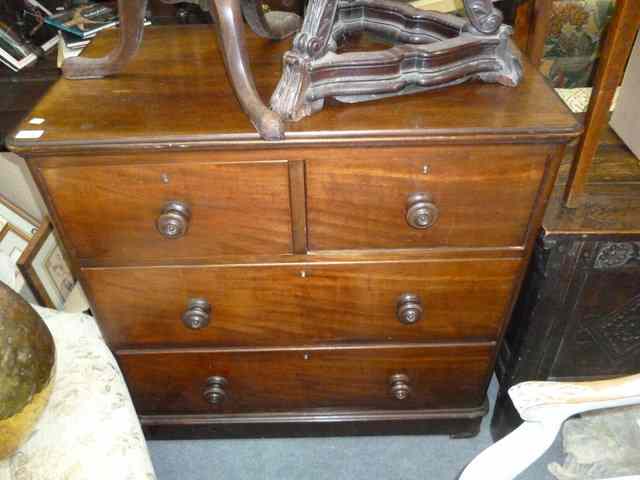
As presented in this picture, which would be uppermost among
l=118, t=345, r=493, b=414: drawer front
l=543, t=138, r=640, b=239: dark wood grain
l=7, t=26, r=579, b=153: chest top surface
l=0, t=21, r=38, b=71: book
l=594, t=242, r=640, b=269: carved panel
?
l=7, t=26, r=579, b=153: chest top surface

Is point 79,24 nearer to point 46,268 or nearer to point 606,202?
point 46,268

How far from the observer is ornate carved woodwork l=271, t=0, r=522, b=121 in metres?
0.87

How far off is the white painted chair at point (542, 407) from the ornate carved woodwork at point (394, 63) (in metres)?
0.52

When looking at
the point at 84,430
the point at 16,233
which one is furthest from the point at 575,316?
the point at 16,233

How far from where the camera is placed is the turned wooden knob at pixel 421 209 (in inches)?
36.5

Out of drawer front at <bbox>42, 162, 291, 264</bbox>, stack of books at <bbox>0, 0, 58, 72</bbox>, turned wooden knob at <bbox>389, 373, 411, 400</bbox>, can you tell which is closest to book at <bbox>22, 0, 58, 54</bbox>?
stack of books at <bbox>0, 0, 58, 72</bbox>

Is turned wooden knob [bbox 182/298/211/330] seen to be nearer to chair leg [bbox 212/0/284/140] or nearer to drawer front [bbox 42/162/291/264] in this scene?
drawer front [bbox 42/162/291/264]

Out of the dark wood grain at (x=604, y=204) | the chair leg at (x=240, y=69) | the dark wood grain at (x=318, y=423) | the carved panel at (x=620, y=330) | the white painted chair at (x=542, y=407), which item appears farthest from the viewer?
the dark wood grain at (x=318, y=423)

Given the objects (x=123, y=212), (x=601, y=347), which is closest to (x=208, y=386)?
(x=123, y=212)

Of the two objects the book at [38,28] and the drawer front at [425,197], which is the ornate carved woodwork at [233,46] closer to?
the drawer front at [425,197]

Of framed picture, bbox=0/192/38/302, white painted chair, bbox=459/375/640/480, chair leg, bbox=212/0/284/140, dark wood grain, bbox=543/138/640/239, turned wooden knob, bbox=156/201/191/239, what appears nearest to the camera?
white painted chair, bbox=459/375/640/480

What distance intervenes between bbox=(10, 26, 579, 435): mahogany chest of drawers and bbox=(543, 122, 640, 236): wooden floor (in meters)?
0.11

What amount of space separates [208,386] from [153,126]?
66 centimetres

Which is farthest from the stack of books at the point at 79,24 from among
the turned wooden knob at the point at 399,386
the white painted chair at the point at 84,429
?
the turned wooden knob at the point at 399,386
